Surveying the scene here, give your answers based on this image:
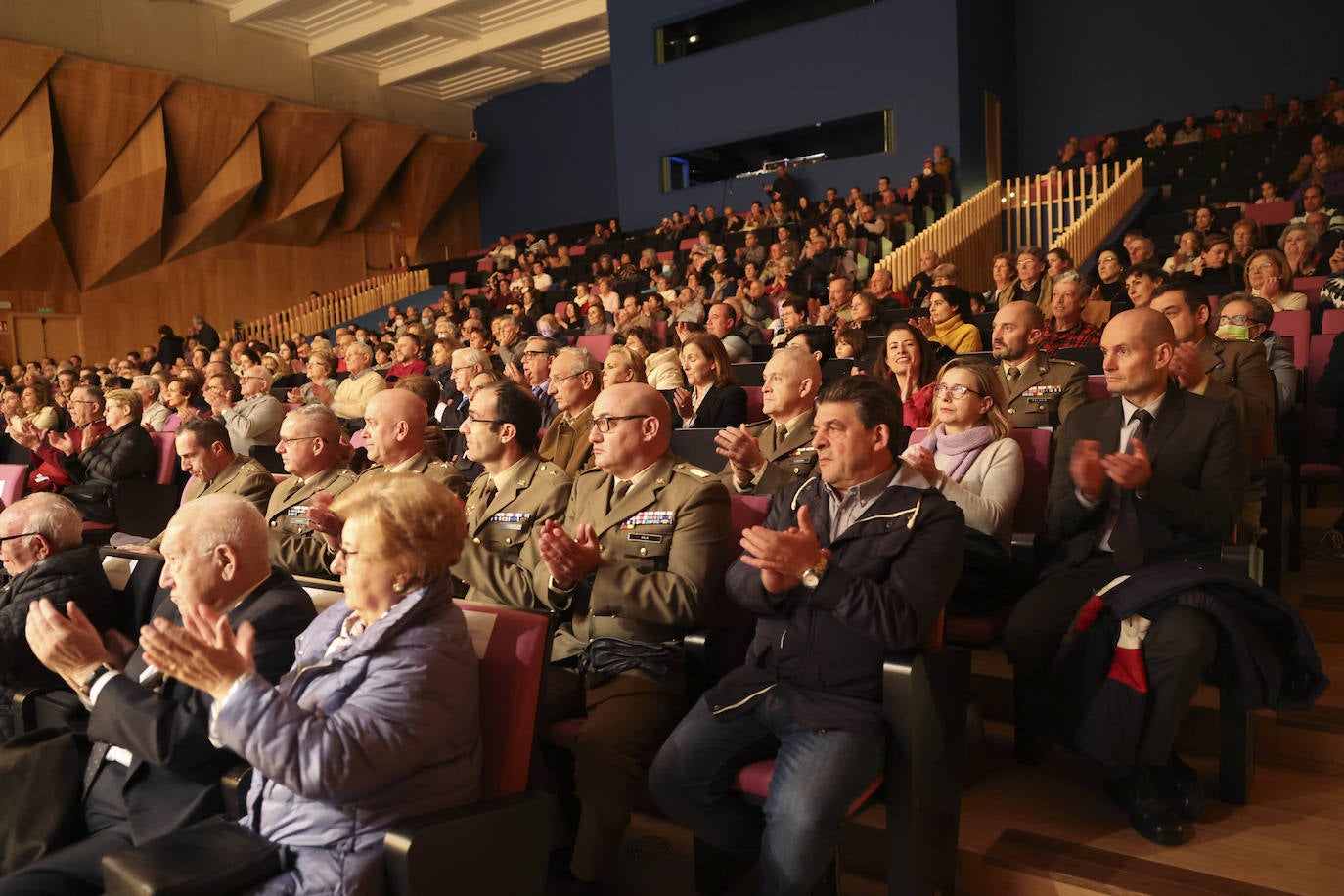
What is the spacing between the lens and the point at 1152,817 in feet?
5.75

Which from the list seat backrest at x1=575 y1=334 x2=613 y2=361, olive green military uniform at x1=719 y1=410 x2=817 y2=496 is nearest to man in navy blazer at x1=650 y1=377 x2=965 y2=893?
olive green military uniform at x1=719 y1=410 x2=817 y2=496

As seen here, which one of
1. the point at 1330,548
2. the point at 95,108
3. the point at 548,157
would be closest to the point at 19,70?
the point at 95,108

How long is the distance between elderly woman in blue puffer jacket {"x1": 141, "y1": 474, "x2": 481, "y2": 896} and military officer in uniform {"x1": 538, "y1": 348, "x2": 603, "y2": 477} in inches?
63.5

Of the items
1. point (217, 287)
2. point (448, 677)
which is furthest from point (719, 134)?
point (448, 677)

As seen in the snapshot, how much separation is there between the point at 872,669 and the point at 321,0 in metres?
13.6

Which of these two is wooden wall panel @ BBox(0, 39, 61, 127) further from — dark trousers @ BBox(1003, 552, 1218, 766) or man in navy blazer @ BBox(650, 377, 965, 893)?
dark trousers @ BBox(1003, 552, 1218, 766)

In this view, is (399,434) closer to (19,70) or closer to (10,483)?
(10,483)

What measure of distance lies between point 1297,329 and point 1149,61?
8.59 meters

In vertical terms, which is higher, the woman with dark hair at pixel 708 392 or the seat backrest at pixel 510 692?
the woman with dark hair at pixel 708 392

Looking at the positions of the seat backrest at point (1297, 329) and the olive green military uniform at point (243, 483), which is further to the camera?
the seat backrest at point (1297, 329)

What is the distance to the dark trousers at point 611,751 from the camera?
170 centimetres

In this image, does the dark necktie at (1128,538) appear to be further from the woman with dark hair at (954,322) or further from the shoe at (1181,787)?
the woman with dark hair at (954,322)

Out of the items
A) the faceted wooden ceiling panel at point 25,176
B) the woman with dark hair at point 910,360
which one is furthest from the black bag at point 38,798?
the faceted wooden ceiling panel at point 25,176

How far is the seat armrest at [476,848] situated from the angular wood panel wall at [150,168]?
11797mm
